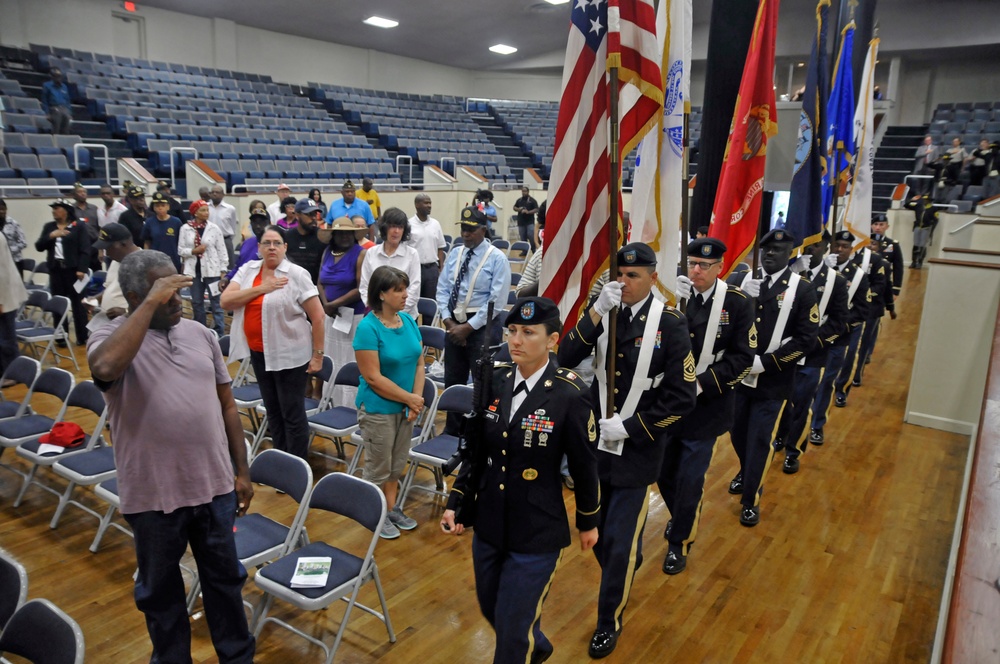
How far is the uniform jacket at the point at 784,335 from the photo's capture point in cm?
457

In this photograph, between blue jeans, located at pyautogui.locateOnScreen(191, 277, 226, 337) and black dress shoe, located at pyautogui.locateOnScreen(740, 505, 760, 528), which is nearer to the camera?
black dress shoe, located at pyautogui.locateOnScreen(740, 505, 760, 528)

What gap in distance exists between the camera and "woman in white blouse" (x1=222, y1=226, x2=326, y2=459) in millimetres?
4449

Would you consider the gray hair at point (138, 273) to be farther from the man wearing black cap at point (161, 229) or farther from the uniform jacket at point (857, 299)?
the man wearing black cap at point (161, 229)

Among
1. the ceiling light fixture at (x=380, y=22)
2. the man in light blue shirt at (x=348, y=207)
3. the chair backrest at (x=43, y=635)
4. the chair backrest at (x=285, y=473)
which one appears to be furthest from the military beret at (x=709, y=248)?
the ceiling light fixture at (x=380, y=22)

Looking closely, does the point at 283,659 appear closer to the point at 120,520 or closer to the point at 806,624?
the point at 120,520

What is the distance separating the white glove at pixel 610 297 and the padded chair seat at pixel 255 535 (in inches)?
75.7

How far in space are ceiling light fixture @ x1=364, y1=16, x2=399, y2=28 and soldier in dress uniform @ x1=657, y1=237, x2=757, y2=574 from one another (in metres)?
20.0

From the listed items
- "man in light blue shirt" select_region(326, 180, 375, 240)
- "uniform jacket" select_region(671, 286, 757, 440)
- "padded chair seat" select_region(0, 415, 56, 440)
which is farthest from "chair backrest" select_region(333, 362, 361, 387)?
"man in light blue shirt" select_region(326, 180, 375, 240)

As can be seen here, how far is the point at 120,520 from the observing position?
4.45 m

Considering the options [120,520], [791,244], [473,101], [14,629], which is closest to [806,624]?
[791,244]

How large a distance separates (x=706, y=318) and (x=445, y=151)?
1857 cm

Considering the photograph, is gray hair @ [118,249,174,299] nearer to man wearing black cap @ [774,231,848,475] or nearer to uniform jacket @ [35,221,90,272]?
man wearing black cap @ [774,231,848,475]

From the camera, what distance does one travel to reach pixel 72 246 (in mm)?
7785

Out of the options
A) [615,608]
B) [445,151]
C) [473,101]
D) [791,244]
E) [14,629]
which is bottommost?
[615,608]
